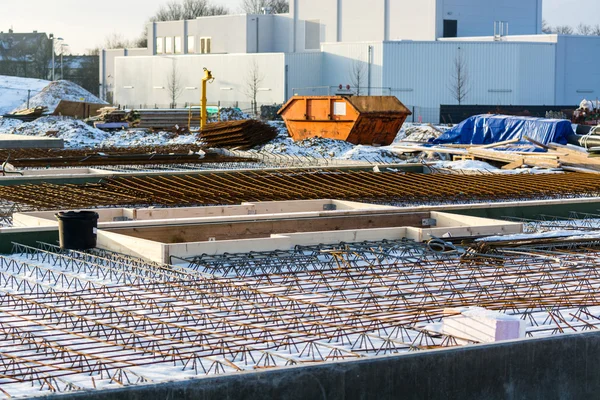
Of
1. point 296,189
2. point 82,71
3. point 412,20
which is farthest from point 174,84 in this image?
point 296,189

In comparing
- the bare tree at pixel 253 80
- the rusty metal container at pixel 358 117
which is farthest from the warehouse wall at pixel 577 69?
the rusty metal container at pixel 358 117

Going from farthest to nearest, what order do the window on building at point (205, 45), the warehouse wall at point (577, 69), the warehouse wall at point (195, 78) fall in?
the window on building at point (205, 45), the warehouse wall at point (195, 78), the warehouse wall at point (577, 69)

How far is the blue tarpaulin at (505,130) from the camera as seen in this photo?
28.0 metres

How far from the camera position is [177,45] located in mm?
73875

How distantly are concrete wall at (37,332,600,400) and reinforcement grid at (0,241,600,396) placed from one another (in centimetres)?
58

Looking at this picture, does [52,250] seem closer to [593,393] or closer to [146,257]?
[146,257]

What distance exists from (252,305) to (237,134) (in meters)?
20.0

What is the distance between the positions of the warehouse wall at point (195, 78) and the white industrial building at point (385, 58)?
0.07 meters

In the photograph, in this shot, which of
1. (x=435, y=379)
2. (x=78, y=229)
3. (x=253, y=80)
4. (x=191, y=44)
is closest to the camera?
(x=435, y=379)

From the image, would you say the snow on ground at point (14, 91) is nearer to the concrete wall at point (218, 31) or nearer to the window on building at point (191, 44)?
the concrete wall at point (218, 31)

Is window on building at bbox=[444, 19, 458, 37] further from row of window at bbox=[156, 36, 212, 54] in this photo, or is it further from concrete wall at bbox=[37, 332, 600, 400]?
concrete wall at bbox=[37, 332, 600, 400]

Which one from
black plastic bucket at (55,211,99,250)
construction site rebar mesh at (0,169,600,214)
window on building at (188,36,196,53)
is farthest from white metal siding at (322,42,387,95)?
black plastic bucket at (55,211,99,250)

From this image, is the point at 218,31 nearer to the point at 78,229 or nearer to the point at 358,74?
the point at 358,74

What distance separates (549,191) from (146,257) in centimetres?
866
